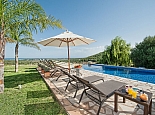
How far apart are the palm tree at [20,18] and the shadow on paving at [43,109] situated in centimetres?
219

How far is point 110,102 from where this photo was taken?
3311 mm

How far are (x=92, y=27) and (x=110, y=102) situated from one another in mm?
15792

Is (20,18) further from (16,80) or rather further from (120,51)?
(120,51)

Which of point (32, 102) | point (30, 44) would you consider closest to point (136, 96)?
point (32, 102)

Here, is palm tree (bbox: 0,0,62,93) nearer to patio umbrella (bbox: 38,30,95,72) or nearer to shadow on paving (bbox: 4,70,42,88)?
patio umbrella (bbox: 38,30,95,72)

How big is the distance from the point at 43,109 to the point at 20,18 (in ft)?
12.8

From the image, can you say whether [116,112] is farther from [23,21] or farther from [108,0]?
[108,0]

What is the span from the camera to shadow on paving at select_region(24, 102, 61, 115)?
2.82 metres

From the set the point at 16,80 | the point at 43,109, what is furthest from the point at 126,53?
the point at 43,109

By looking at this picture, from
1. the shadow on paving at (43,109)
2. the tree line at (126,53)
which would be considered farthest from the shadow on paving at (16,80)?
the tree line at (126,53)

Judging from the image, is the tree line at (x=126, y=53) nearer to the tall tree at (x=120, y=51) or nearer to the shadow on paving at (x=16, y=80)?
the tall tree at (x=120, y=51)

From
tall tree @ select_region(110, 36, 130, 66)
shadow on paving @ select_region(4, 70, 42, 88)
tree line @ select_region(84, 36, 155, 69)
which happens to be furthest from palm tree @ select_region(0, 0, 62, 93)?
tree line @ select_region(84, 36, 155, 69)

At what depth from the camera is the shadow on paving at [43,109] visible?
2824mm

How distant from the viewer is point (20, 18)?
4.62 meters
